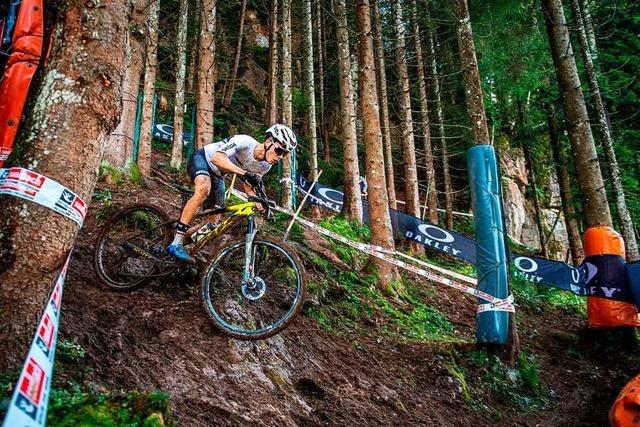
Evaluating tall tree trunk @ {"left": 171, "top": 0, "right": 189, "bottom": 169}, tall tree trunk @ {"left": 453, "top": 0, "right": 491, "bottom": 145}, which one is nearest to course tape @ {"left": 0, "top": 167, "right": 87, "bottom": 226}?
tall tree trunk @ {"left": 453, "top": 0, "right": 491, "bottom": 145}

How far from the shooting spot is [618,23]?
16344 mm

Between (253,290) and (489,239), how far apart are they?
11.8 feet

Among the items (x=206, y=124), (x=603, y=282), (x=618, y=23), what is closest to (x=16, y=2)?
(x=206, y=124)

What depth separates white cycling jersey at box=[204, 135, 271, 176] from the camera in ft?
14.7

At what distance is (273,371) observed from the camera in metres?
4.00

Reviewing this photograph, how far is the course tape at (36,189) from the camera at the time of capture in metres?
2.10

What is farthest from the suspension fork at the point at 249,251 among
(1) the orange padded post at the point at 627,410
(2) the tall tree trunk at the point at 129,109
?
(2) the tall tree trunk at the point at 129,109

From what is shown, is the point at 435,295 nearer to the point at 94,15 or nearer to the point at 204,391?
the point at 204,391

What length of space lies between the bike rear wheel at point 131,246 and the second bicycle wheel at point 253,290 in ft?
2.44

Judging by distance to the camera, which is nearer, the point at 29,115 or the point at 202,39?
the point at 29,115

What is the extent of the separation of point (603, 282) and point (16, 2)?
843cm

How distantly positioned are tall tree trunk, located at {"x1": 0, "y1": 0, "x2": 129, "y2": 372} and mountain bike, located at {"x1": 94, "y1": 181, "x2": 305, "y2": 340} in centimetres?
189

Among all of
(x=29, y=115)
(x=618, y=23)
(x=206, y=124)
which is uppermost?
(x=618, y=23)

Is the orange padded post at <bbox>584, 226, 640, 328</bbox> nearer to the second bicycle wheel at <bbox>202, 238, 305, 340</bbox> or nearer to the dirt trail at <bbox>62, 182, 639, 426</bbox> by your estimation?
the dirt trail at <bbox>62, 182, 639, 426</bbox>
